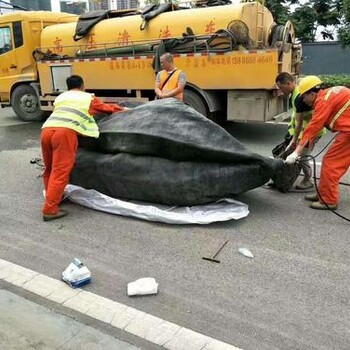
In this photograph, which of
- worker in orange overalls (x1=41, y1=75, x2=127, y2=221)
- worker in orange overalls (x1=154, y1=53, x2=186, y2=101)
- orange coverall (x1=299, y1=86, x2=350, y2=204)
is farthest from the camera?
worker in orange overalls (x1=154, y1=53, x2=186, y2=101)

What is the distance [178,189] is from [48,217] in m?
1.37

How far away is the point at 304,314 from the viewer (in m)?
2.88

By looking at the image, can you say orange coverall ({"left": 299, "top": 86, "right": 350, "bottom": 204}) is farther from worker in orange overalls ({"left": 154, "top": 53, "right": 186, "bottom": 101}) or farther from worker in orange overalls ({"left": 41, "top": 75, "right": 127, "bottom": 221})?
worker in orange overalls ({"left": 154, "top": 53, "right": 186, "bottom": 101})

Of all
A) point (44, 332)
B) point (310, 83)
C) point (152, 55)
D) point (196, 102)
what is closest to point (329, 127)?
point (310, 83)

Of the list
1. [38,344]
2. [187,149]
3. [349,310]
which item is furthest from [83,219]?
[349,310]

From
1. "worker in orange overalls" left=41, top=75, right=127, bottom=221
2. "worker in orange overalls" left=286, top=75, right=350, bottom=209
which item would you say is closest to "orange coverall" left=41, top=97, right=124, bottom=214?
"worker in orange overalls" left=41, top=75, right=127, bottom=221

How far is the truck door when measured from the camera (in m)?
10.8

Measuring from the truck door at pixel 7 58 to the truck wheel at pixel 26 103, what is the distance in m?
0.26

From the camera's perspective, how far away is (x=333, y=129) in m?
4.54

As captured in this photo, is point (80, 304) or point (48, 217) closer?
point (80, 304)

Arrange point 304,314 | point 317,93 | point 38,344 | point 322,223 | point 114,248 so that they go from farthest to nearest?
point 317,93 < point 322,223 < point 114,248 < point 304,314 < point 38,344

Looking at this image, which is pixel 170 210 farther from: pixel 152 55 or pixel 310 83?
pixel 152 55

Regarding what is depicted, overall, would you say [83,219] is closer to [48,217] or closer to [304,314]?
[48,217]

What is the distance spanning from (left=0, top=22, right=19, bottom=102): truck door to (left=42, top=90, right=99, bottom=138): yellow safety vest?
6.92 m
